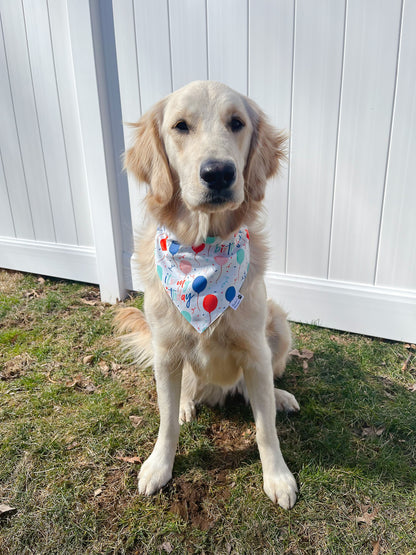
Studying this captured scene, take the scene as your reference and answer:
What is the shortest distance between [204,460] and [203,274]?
0.96 metres

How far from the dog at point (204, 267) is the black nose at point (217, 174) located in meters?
0.13

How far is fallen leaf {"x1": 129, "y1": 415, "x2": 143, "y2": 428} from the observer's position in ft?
7.01

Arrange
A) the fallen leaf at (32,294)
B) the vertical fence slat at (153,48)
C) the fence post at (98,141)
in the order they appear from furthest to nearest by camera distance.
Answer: the fallen leaf at (32,294) → the fence post at (98,141) → the vertical fence slat at (153,48)

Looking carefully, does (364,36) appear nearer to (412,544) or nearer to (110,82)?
(110,82)

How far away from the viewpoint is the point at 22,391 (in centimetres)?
242

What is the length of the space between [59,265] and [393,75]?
3.27 m

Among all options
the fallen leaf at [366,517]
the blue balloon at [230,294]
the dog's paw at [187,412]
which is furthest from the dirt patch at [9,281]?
the fallen leaf at [366,517]

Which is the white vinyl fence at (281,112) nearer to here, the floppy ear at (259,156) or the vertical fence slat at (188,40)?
the vertical fence slat at (188,40)

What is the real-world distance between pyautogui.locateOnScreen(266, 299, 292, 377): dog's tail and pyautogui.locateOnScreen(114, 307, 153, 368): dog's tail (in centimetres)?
79

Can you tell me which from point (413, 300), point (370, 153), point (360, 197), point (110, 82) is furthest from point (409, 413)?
point (110, 82)

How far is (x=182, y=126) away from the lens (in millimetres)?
1563

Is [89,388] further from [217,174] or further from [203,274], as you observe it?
[217,174]

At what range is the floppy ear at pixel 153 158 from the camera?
5.34 feet

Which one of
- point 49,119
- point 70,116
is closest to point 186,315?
point 70,116
